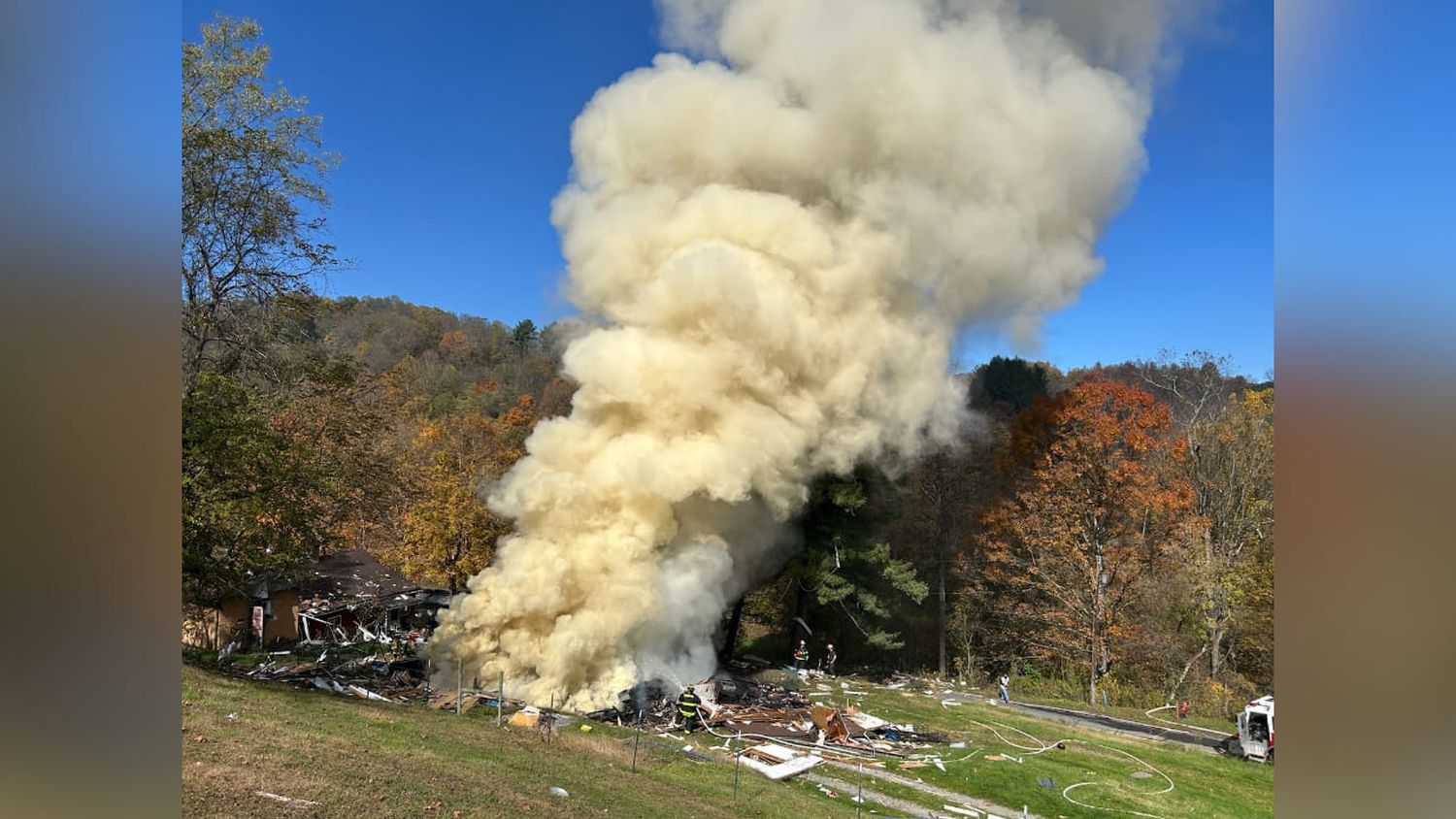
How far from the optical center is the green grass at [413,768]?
7.27 metres

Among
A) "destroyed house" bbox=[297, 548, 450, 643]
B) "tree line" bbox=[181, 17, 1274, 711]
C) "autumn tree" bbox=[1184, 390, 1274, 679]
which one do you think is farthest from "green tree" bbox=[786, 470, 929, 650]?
"destroyed house" bbox=[297, 548, 450, 643]

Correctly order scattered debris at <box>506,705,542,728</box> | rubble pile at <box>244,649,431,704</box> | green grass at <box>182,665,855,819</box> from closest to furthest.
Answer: green grass at <box>182,665,855,819</box>
scattered debris at <box>506,705,542,728</box>
rubble pile at <box>244,649,431,704</box>

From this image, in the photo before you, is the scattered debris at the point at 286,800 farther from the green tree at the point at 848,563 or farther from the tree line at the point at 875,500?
the green tree at the point at 848,563

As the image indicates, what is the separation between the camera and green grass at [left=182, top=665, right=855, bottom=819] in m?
7.27

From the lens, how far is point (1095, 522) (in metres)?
23.4

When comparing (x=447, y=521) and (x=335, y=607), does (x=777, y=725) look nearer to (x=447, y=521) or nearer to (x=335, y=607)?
(x=447, y=521)

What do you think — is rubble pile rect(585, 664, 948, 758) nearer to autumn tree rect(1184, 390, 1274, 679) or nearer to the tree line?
the tree line

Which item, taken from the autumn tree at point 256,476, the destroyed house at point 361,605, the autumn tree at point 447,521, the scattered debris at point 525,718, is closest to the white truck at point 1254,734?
the scattered debris at point 525,718

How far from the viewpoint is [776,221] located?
698 inches

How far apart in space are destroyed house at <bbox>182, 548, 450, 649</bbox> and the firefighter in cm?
870

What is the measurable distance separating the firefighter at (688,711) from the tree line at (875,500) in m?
7.44

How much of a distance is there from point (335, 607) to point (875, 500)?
1718 centimetres
